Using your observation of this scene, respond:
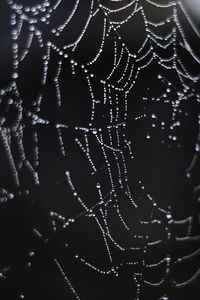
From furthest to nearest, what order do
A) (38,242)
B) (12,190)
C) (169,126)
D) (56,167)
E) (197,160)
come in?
(197,160)
(169,126)
(56,167)
(38,242)
(12,190)

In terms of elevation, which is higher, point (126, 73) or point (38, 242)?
point (126, 73)

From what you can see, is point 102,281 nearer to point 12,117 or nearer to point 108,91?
point 108,91

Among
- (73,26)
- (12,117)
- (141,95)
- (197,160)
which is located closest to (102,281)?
(197,160)

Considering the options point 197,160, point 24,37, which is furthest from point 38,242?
point 197,160

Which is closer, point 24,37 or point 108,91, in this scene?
point 24,37

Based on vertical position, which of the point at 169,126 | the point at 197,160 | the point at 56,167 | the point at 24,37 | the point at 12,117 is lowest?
the point at 197,160

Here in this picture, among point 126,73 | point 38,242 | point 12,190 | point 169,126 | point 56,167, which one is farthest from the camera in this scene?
point 169,126
